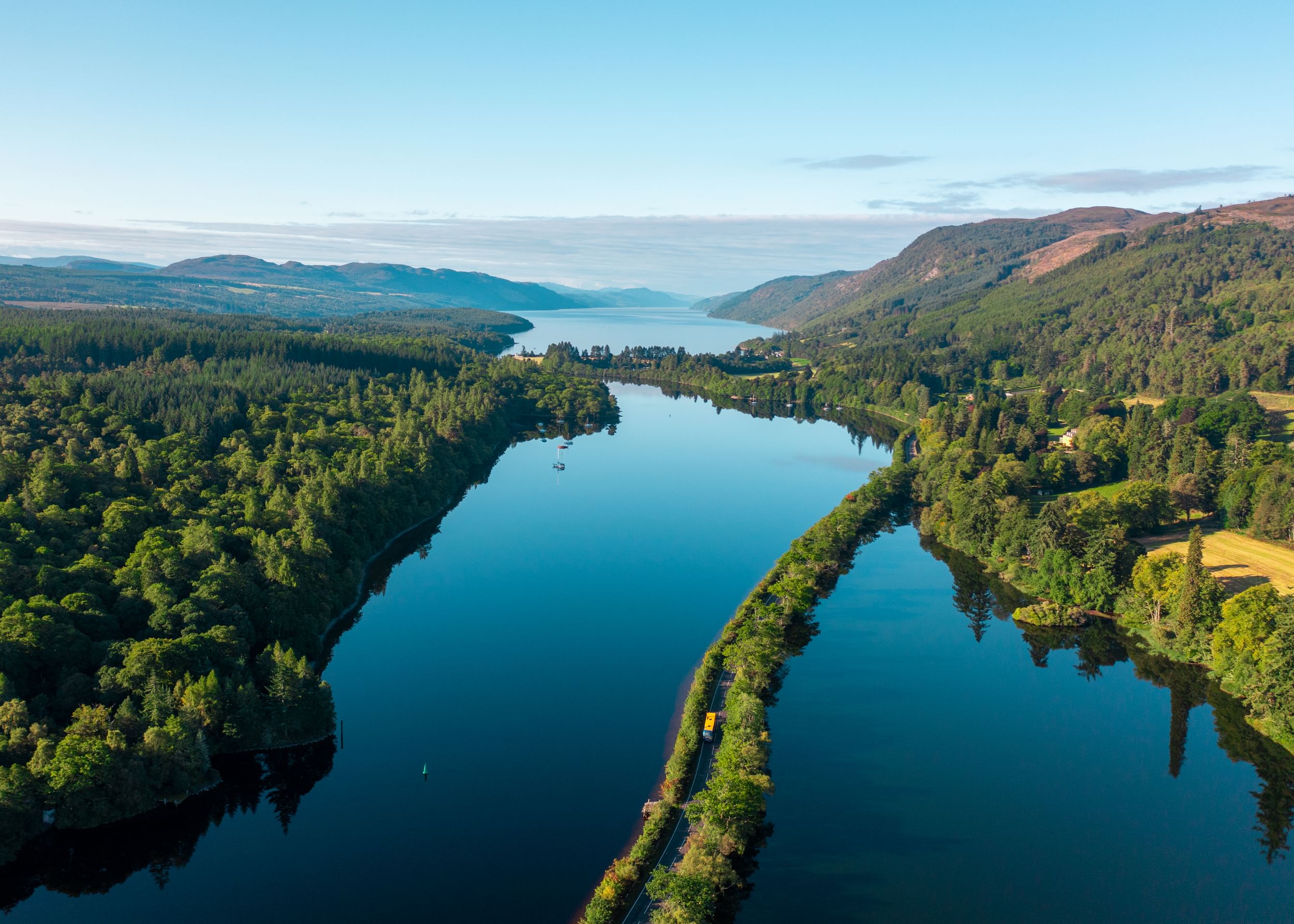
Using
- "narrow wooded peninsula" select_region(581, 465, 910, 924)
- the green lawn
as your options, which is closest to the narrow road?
"narrow wooded peninsula" select_region(581, 465, 910, 924)

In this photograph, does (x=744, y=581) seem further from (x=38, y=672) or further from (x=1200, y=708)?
(x=38, y=672)

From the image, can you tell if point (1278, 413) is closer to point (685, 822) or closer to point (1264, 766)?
point (1264, 766)

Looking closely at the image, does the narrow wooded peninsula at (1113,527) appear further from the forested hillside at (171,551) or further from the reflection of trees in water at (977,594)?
the forested hillside at (171,551)

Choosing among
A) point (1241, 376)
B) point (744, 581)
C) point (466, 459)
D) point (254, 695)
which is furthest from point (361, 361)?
point (1241, 376)

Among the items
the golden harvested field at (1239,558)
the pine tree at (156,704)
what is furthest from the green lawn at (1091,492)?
the pine tree at (156,704)

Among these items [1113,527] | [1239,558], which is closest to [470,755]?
[1113,527]

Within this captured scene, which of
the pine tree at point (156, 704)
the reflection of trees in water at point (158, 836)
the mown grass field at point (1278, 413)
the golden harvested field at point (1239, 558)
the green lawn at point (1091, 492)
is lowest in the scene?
the reflection of trees in water at point (158, 836)

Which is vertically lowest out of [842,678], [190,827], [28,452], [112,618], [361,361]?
[190,827]
